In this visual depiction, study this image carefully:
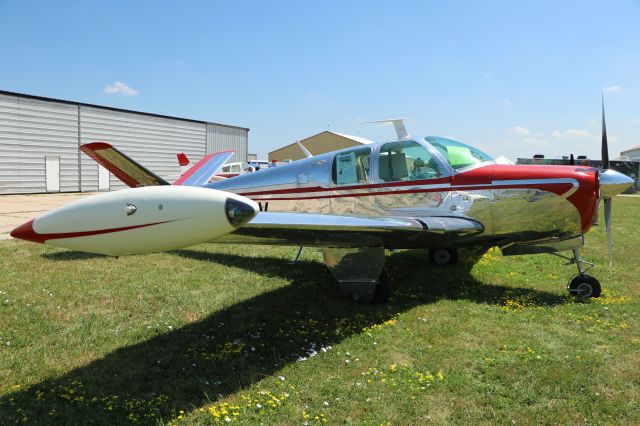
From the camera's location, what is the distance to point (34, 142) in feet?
85.0

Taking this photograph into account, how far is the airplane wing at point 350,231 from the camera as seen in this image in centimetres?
394

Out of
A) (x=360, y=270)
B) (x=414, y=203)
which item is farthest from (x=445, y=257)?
(x=360, y=270)

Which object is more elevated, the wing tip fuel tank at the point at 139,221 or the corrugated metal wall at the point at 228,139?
the corrugated metal wall at the point at 228,139

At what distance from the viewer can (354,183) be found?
21.4 ft

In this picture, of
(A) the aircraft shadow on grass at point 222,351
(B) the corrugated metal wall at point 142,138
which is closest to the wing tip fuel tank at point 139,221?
(A) the aircraft shadow on grass at point 222,351

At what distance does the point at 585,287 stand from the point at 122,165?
25.1 ft

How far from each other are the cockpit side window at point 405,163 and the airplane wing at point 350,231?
67cm

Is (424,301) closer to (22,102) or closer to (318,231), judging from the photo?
(318,231)

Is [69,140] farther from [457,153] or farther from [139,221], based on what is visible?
[139,221]

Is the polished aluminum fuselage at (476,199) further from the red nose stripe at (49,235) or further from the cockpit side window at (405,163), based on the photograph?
the red nose stripe at (49,235)

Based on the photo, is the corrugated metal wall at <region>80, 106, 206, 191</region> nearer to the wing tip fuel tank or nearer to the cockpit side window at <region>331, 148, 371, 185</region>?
the cockpit side window at <region>331, 148, 371, 185</region>

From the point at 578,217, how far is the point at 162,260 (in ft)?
22.7

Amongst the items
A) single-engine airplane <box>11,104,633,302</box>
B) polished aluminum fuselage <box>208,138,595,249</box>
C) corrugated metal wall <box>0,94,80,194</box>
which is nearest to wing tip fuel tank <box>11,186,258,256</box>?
single-engine airplane <box>11,104,633,302</box>

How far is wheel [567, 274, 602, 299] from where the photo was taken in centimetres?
589
